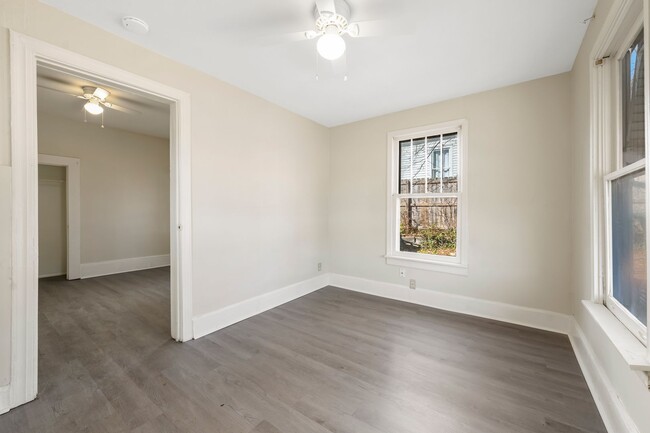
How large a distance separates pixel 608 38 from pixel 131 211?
6.84 m

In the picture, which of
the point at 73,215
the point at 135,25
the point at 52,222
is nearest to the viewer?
the point at 135,25

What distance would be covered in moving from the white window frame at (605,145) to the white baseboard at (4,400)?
12.1ft

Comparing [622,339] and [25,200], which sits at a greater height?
[25,200]

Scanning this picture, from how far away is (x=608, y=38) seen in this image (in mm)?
1608

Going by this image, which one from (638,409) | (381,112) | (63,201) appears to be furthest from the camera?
(63,201)

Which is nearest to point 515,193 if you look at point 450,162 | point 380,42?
point 450,162

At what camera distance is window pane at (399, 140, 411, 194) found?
12.0 ft

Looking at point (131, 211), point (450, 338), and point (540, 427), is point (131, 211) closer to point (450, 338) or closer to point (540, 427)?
point (450, 338)

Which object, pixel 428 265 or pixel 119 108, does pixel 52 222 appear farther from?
pixel 428 265

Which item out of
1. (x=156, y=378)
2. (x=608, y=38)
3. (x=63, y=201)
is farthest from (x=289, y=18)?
(x=63, y=201)

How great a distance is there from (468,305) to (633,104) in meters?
2.32

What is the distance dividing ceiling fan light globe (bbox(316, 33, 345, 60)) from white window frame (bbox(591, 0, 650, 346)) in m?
1.56

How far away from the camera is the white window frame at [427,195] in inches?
124

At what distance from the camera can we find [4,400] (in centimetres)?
159
